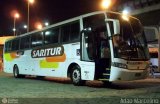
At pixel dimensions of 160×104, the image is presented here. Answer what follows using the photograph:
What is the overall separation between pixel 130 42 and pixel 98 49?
161 cm

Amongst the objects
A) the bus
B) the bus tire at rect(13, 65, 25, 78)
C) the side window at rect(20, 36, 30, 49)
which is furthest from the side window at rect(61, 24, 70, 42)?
the bus tire at rect(13, 65, 25, 78)

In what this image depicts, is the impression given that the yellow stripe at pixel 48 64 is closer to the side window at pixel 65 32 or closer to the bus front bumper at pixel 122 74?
the side window at pixel 65 32

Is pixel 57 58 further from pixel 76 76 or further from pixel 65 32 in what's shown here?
pixel 76 76

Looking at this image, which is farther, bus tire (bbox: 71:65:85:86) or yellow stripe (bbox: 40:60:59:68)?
yellow stripe (bbox: 40:60:59:68)

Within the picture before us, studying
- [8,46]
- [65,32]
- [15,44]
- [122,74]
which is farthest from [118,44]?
[8,46]

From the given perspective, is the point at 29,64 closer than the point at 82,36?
No

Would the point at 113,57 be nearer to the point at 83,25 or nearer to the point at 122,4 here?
the point at 83,25

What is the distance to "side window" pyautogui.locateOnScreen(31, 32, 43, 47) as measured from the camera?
852 inches

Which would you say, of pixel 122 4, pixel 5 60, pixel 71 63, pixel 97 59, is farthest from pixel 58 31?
pixel 122 4

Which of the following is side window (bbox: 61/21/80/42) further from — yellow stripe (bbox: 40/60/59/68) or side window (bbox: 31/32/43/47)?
side window (bbox: 31/32/43/47)

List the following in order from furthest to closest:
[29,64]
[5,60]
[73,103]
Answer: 1. [5,60]
2. [29,64]
3. [73,103]

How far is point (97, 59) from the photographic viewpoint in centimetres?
1584

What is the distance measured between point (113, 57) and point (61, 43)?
4.66m

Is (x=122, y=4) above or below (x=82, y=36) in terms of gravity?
above
